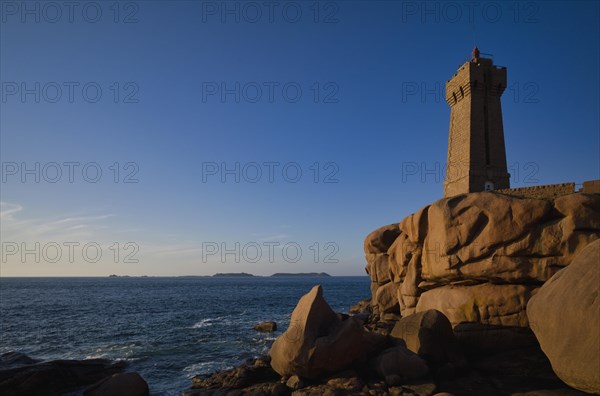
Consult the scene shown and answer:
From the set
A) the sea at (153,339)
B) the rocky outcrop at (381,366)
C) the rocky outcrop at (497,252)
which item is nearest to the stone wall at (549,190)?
the rocky outcrop at (497,252)

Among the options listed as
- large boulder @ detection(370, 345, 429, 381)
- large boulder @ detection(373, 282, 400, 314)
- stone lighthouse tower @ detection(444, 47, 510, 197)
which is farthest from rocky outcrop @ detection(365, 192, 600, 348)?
stone lighthouse tower @ detection(444, 47, 510, 197)

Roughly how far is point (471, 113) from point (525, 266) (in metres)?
14.1

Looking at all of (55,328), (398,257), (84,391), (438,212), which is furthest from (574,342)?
(55,328)

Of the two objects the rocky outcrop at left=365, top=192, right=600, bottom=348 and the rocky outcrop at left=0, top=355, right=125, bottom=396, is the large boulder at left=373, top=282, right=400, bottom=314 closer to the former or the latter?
the rocky outcrop at left=365, top=192, right=600, bottom=348

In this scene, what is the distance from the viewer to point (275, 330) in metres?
30.5

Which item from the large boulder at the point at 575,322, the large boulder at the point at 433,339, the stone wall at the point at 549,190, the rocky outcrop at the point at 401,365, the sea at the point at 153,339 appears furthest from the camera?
the sea at the point at 153,339

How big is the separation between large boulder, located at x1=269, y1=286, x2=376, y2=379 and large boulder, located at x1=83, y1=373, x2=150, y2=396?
6.13m

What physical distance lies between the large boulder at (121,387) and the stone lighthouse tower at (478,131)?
22912 millimetres

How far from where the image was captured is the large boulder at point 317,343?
13570 millimetres

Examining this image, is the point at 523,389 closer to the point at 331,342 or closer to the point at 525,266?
the point at 525,266

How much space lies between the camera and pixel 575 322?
31.7ft

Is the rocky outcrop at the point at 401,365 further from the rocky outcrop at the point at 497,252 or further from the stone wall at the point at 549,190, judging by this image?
the stone wall at the point at 549,190

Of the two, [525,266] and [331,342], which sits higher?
[525,266]

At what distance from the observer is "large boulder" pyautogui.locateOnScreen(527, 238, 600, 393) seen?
9.38 m
